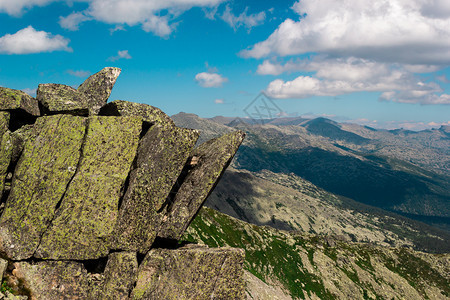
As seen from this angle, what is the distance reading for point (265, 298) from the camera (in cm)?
4809

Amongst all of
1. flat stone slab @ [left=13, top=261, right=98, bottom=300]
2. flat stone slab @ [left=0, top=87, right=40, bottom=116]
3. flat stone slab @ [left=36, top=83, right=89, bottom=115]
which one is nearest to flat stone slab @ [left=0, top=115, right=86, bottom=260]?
flat stone slab @ [left=13, top=261, right=98, bottom=300]

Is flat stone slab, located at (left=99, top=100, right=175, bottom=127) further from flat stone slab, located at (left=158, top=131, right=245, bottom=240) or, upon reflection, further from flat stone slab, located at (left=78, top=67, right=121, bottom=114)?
flat stone slab, located at (left=158, top=131, right=245, bottom=240)

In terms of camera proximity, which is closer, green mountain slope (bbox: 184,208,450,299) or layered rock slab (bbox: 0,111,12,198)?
layered rock slab (bbox: 0,111,12,198)

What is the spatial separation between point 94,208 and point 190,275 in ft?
25.7

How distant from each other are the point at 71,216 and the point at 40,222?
1.81 meters

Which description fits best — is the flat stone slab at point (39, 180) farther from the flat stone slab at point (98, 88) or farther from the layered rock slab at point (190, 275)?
the layered rock slab at point (190, 275)

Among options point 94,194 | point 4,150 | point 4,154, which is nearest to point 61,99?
point 4,150

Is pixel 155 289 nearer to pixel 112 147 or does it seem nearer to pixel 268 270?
pixel 112 147

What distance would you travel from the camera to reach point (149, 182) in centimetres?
1970

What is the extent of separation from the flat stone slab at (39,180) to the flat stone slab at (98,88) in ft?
11.5

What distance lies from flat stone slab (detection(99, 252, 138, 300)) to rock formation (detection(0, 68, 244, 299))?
0.06m

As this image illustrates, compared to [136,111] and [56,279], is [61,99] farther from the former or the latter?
[56,279]

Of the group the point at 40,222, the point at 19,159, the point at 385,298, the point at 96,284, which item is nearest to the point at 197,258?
the point at 96,284

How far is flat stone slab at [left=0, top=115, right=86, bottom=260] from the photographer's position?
17.1 metres
